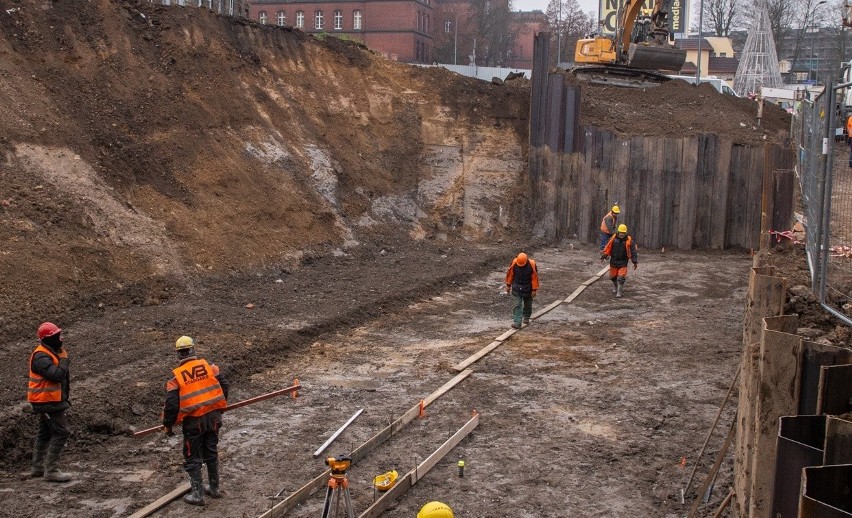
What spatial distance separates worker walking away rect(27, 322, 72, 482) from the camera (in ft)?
28.5

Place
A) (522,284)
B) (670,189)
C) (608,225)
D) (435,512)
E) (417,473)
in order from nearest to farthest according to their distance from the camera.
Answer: (435,512), (417,473), (522,284), (608,225), (670,189)

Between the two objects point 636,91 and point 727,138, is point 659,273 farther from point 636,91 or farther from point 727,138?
point 636,91

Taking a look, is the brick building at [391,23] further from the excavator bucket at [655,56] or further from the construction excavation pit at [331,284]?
the construction excavation pit at [331,284]

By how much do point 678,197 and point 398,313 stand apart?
10562 mm

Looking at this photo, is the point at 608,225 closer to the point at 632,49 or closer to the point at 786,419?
the point at 632,49

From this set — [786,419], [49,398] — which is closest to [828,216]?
Answer: [786,419]

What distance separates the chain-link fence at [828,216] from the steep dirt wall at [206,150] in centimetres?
1019

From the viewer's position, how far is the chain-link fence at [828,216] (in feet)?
24.3

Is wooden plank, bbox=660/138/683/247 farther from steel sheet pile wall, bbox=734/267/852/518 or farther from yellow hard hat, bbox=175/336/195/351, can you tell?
yellow hard hat, bbox=175/336/195/351

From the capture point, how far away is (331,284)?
704 inches

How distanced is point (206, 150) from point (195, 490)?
12835 mm

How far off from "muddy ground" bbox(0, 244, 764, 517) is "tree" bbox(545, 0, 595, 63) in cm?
5446

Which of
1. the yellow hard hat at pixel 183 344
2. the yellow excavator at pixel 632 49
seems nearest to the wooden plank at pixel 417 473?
the yellow hard hat at pixel 183 344

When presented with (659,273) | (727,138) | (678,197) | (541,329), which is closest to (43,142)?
(541,329)
